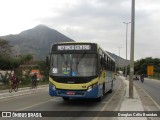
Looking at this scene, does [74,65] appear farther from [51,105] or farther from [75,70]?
[51,105]

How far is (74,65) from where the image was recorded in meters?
18.0

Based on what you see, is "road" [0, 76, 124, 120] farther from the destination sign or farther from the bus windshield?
the destination sign

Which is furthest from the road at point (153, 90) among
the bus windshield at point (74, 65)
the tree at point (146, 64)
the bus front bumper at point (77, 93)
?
the tree at point (146, 64)

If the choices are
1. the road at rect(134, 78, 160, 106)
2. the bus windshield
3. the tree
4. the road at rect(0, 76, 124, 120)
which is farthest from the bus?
the tree

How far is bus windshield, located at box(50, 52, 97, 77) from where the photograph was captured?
1794 cm

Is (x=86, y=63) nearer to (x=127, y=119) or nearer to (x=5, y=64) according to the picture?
(x=127, y=119)

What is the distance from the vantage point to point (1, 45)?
5984 cm

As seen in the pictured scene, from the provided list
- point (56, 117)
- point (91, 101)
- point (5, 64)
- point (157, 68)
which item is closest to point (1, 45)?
point (5, 64)

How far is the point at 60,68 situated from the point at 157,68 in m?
141

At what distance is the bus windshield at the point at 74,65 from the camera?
17938 mm

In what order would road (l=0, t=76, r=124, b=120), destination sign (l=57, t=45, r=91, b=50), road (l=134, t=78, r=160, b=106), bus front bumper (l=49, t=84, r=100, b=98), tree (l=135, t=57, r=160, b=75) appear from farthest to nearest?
tree (l=135, t=57, r=160, b=75)
road (l=134, t=78, r=160, b=106)
destination sign (l=57, t=45, r=91, b=50)
bus front bumper (l=49, t=84, r=100, b=98)
road (l=0, t=76, r=124, b=120)

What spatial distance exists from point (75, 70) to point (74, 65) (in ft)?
0.89

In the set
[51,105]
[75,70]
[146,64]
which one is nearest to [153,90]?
[51,105]

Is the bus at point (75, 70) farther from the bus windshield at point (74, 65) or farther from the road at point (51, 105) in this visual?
the road at point (51, 105)
